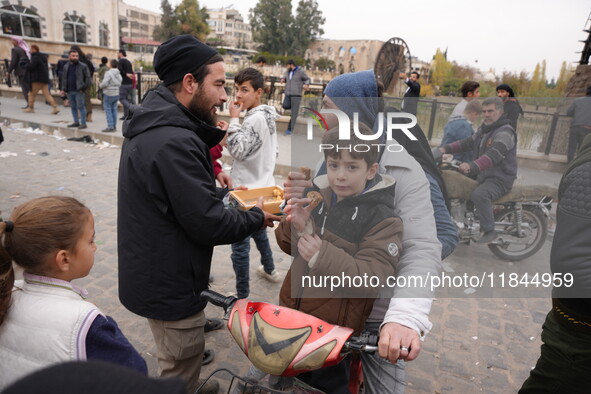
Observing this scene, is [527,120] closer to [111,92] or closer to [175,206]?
[175,206]

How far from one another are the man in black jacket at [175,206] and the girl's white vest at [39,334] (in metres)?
0.49

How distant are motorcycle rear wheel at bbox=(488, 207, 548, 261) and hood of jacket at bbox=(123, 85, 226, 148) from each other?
10.9ft

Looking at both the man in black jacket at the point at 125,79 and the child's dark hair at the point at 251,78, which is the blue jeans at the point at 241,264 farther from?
the man in black jacket at the point at 125,79

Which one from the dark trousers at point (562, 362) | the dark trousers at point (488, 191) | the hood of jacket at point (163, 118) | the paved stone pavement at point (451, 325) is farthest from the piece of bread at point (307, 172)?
the dark trousers at point (562, 362)

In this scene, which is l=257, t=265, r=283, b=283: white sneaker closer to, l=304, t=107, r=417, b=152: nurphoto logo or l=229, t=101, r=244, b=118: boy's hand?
l=229, t=101, r=244, b=118: boy's hand

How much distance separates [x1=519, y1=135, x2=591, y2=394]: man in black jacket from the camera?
1.62 m

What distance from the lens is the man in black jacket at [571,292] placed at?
1617 mm

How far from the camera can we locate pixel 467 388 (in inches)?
115

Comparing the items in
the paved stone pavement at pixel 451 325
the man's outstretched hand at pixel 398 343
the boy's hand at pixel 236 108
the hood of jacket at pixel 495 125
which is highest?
the hood of jacket at pixel 495 125

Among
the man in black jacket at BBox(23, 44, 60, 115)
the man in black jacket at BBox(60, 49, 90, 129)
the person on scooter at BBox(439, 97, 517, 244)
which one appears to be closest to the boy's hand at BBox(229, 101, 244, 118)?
the person on scooter at BBox(439, 97, 517, 244)

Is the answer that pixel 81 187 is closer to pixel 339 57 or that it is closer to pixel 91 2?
pixel 91 2

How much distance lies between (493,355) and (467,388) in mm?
551

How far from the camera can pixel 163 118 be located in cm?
184

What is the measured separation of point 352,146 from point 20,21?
3707cm
